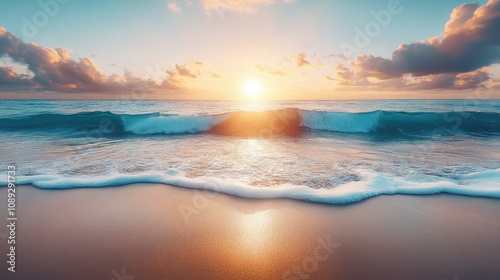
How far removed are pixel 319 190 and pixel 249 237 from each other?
1920 millimetres

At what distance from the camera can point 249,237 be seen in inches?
124

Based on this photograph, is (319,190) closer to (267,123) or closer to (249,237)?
(249,237)

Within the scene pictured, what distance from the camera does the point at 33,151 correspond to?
810 cm

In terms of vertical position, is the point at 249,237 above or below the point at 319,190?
below

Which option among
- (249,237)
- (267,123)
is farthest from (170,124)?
(249,237)

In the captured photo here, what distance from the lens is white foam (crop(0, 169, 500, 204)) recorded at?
435 centimetres

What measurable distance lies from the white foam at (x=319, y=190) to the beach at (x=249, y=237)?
0.67 feet

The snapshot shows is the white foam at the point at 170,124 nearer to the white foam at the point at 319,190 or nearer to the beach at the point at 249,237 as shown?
the white foam at the point at 319,190

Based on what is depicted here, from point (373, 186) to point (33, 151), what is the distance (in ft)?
33.8

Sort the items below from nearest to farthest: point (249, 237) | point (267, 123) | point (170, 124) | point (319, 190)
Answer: point (249, 237) < point (319, 190) < point (170, 124) < point (267, 123)

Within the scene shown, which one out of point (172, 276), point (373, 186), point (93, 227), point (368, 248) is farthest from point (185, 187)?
point (373, 186)

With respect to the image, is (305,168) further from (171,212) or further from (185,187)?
(171,212)

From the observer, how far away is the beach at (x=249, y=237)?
255cm

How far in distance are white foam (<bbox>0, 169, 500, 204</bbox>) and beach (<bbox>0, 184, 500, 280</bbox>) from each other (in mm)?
203
